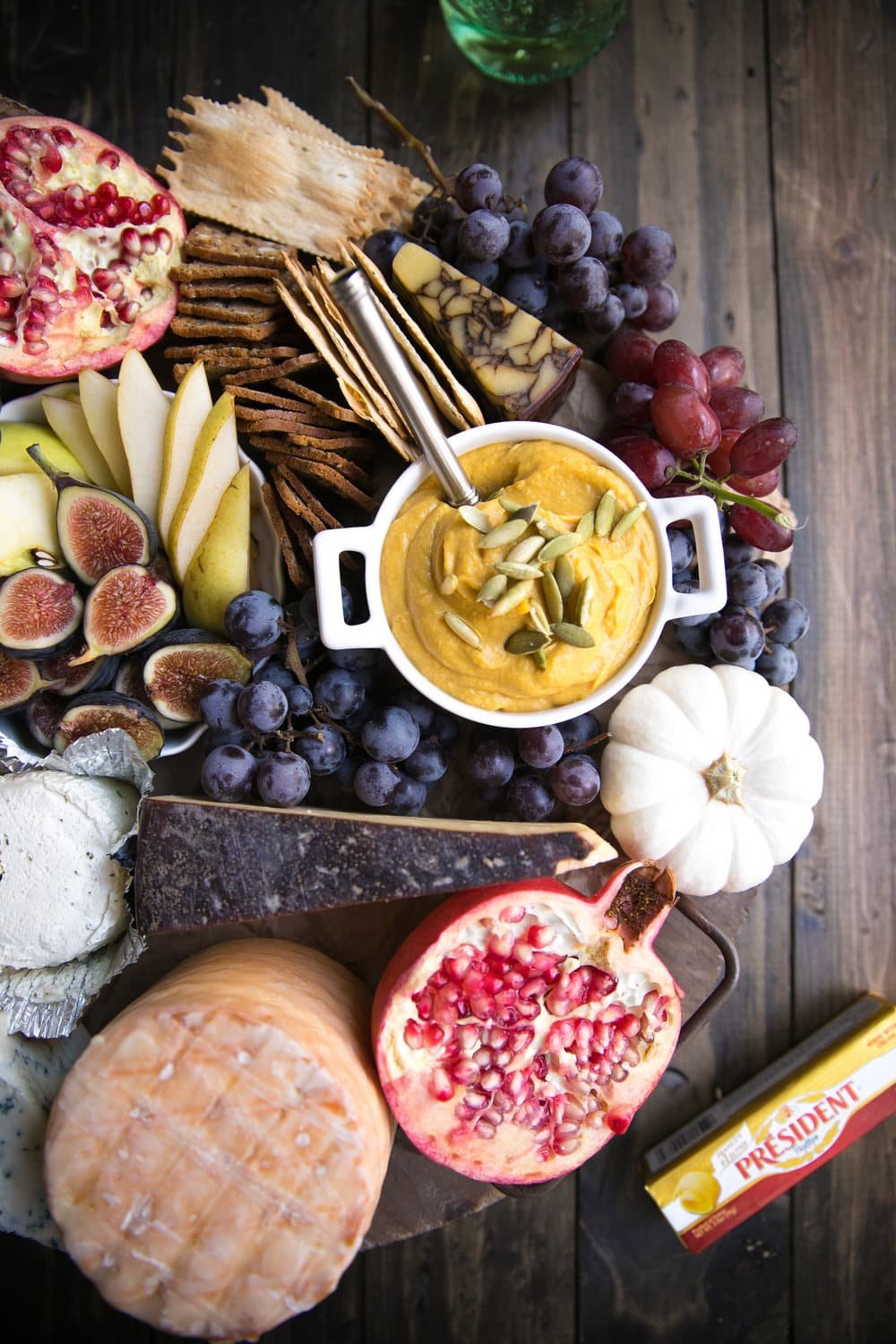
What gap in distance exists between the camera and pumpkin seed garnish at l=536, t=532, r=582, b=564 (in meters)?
1.28

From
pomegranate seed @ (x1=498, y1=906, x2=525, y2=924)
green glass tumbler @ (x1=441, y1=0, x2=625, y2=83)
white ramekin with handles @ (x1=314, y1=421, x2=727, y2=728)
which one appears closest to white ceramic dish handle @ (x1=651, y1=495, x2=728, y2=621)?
white ramekin with handles @ (x1=314, y1=421, x2=727, y2=728)

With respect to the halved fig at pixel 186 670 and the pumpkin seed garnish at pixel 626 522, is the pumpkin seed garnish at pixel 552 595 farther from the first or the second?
Answer: the halved fig at pixel 186 670

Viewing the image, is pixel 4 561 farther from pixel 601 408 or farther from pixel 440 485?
pixel 601 408

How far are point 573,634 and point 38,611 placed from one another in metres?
0.87

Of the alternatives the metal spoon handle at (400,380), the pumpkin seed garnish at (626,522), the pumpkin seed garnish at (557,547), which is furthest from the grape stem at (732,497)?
the metal spoon handle at (400,380)

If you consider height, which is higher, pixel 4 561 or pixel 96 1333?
pixel 4 561

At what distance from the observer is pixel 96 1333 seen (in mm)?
1907

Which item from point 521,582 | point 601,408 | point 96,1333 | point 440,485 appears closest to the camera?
point 521,582

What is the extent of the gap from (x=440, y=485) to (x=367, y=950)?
83cm

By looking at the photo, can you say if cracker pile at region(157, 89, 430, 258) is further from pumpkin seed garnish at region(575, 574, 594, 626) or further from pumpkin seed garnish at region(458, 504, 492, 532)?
pumpkin seed garnish at region(575, 574, 594, 626)

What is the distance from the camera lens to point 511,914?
1.33 m

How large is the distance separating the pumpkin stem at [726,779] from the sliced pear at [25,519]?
3.82 feet

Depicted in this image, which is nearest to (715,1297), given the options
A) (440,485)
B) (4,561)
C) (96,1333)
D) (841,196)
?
(96,1333)

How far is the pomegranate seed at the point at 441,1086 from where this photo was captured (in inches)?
51.8
